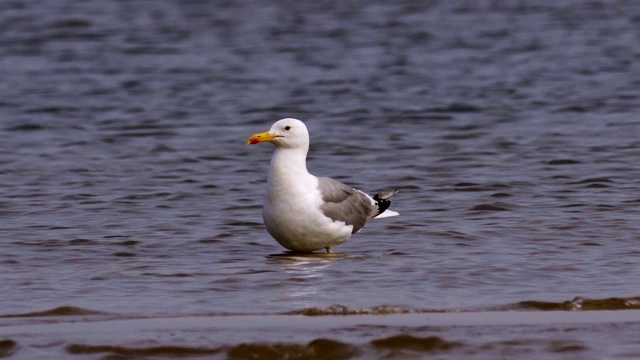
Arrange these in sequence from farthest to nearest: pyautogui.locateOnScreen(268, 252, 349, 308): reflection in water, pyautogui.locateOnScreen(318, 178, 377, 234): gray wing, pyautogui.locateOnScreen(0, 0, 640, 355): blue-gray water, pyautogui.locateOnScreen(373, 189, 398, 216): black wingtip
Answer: pyautogui.locateOnScreen(373, 189, 398, 216): black wingtip, pyautogui.locateOnScreen(318, 178, 377, 234): gray wing, pyautogui.locateOnScreen(0, 0, 640, 355): blue-gray water, pyautogui.locateOnScreen(268, 252, 349, 308): reflection in water

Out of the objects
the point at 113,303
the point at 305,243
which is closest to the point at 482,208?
the point at 305,243

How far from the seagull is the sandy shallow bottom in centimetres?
187

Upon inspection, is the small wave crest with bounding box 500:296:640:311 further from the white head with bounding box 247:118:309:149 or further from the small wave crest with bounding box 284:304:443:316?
the white head with bounding box 247:118:309:149

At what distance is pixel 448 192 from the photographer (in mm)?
12500

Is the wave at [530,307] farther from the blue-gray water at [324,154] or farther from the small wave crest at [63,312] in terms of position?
the small wave crest at [63,312]

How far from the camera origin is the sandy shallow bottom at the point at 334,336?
6770mm

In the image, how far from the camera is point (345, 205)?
9.84 meters

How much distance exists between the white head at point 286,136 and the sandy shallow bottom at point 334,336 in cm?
232

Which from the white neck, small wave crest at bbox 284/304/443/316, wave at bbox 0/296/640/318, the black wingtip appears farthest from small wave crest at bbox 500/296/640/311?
the black wingtip

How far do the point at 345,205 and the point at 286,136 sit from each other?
679mm

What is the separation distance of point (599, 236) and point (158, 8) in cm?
2295

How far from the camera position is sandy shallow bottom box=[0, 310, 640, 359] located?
6770mm

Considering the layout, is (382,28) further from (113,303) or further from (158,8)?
(113,303)

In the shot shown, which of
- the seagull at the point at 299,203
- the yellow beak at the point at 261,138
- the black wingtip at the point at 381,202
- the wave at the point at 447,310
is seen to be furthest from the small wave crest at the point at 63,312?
the black wingtip at the point at 381,202
